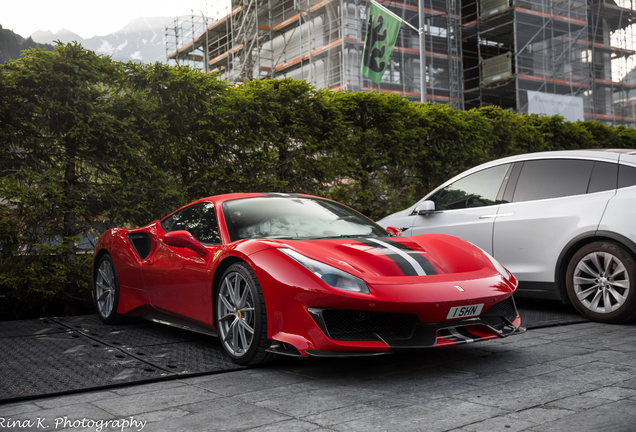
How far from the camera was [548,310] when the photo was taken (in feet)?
19.6

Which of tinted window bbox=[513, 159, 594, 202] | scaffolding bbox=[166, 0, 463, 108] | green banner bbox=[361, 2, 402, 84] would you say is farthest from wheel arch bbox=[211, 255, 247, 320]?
scaffolding bbox=[166, 0, 463, 108]

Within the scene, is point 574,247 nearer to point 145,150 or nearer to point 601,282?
point 601,282

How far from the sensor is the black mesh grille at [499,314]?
378cm

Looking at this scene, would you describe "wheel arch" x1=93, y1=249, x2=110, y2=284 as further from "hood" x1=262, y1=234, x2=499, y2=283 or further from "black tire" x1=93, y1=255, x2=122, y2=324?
Answer: "hood" x1=262, y1=234, x2=499, y2=283

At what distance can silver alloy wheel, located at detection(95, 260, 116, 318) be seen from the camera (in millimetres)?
5616

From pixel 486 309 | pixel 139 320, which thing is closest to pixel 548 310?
pixel 486 309

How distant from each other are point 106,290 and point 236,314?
239 centimetres

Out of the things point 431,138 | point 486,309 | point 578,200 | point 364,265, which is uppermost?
point 431,138

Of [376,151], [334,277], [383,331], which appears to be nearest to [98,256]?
[334,277]

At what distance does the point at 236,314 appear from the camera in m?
3.90

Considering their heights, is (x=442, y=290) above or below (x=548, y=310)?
above

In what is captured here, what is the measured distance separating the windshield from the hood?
12.1 inches

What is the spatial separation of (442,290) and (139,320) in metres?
3.46

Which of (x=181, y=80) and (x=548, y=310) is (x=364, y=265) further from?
(x=181, y=80)
